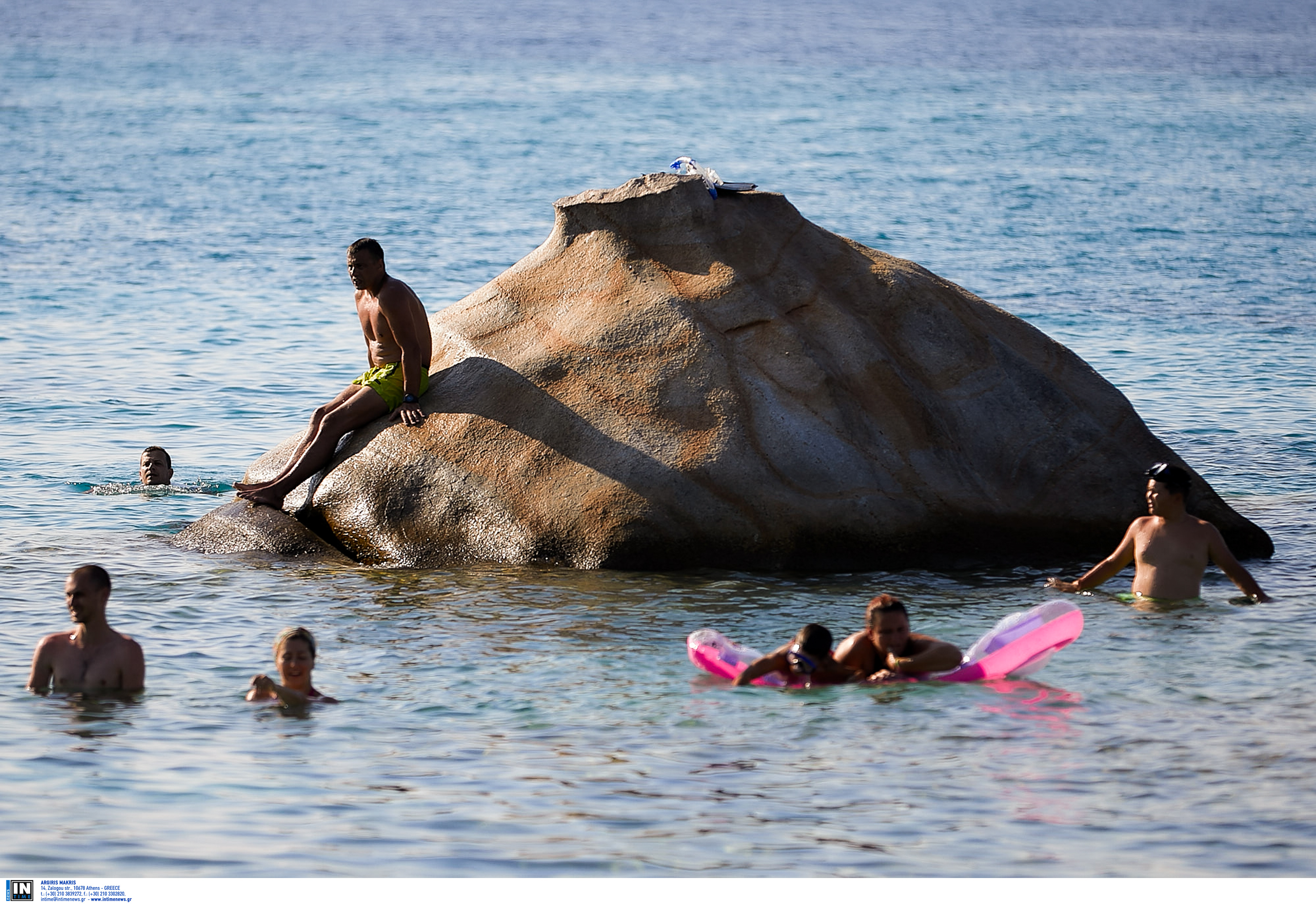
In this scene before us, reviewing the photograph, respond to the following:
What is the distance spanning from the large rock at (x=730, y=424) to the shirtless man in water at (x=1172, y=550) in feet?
3.10

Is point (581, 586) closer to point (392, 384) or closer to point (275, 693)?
point (392, 384)

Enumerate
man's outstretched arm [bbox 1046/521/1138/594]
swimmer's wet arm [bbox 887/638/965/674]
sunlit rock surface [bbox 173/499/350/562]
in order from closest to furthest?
swimmer's wet arm [bbox 887/638/965/674] → man's outstretched arm [bbox 1046/521/1138/594] → sunlit rock surface [bbox 173/499/350/562]

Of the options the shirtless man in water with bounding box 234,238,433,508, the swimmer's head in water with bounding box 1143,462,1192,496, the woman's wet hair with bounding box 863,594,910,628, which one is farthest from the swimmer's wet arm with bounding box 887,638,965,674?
the shirtless man in water with bounding box 234,238,433,508

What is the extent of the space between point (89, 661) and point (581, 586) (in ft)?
10.7

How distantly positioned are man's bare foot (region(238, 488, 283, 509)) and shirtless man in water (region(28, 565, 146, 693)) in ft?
9.71

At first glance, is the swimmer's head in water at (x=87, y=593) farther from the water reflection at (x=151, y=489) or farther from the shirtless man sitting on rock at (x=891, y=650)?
the water reflection at (x=151, y=489)

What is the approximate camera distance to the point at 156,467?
548 inches

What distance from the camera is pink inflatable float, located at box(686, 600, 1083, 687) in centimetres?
916

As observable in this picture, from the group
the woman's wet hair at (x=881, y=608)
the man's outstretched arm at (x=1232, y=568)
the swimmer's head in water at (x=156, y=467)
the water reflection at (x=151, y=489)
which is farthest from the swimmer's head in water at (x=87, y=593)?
the man's outstretched arm at (x=1232, y=568)

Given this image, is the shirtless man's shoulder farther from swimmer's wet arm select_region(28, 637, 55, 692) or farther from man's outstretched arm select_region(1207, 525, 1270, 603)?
man's outstretched arm select_region(1207, 525, 1270, 603)

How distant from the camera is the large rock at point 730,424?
11.1 meters

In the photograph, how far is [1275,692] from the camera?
9039 mm

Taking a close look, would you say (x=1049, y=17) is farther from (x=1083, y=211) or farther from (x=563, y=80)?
(x=1083, y=211)

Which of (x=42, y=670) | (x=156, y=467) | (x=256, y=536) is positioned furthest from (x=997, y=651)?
(x=156, y=467)
